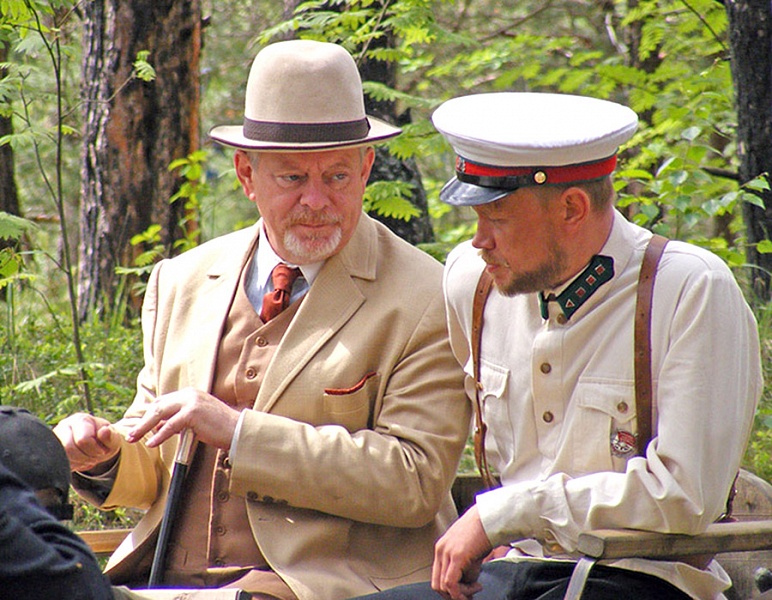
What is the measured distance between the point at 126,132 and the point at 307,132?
378cm

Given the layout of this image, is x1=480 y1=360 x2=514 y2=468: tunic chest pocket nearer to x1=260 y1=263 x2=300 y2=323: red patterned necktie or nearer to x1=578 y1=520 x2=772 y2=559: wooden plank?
x1=578 y1=520 x2=772 y2=559: wooden plank

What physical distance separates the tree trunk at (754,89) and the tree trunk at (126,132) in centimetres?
326

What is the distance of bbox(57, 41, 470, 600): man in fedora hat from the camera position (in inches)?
118

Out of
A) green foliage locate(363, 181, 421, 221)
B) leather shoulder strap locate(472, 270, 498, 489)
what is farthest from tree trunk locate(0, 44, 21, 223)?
leather shoulder strap locate(472, 270, 498, 489)

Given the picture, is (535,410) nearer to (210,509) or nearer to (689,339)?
(689,339)

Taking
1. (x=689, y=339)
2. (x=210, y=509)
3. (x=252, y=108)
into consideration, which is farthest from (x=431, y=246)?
(x=689, y=339)

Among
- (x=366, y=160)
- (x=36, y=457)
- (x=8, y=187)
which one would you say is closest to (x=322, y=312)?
(x=366, y=160)

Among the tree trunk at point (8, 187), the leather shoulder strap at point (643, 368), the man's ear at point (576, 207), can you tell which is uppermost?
the man's ear at point (576, 207)

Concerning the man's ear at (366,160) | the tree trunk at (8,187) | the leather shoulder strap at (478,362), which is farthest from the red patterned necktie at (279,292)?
the tree trunk at (8,187)

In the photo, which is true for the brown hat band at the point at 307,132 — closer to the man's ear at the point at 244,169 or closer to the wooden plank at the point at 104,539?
the man's ear at the point at 244,169

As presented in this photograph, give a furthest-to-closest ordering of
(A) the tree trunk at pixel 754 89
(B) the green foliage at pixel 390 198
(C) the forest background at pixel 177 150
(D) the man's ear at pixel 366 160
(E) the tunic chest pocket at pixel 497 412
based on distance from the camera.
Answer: (A) the tree trunk at pixel 754 89 < (B) the green foliage at pixel 390 198 < (C) the forest background at pixel 177 150 < (D) the man's ear at pixel 366 160 < (E) the tunic chest pocket at pixel 497 412

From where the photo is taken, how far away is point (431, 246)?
5.50 m

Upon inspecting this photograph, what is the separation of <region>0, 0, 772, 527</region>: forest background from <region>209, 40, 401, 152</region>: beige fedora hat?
4.40 ft

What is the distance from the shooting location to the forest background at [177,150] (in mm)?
4938
